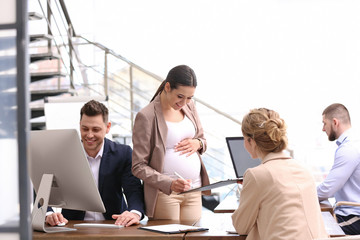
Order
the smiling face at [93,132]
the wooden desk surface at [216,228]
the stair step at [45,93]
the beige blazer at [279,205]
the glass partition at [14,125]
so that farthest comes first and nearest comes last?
1. the stair step at [45,93]
2. the smiling face at [93,132]
3. the wooden desk surface at [216,228]
4. the beige blazer at [279,205]
5. the glass partition at [14,125]

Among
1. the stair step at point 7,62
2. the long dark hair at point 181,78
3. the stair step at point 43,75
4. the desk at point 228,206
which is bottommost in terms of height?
the desk at point 228,206

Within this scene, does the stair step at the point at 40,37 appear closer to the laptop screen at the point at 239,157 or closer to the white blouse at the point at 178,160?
the laptop screen at the point at 239,157

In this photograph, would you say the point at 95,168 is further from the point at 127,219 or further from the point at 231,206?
the point at 231,206

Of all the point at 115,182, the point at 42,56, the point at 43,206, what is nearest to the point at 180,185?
the point at 115,182

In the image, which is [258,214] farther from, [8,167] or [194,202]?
[8,167]

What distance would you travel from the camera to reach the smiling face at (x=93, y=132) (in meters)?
2.52

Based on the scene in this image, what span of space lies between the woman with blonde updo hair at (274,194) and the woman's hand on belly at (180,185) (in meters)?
0.46

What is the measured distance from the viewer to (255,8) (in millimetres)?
7125

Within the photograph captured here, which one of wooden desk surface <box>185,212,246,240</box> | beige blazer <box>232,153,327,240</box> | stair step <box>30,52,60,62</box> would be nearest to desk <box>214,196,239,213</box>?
wooden desk surface <box>185,212,246,240</box>

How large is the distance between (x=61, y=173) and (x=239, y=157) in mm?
1535

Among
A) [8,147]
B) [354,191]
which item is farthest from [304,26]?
[8,147]

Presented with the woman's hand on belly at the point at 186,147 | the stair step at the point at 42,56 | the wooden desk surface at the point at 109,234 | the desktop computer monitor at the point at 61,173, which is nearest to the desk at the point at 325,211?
the woman's hand on belly at the point at 186,147

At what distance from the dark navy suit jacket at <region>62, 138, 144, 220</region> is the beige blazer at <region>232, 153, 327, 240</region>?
71 centimetres

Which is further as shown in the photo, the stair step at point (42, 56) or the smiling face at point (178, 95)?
the stair step at point (42, 56)
